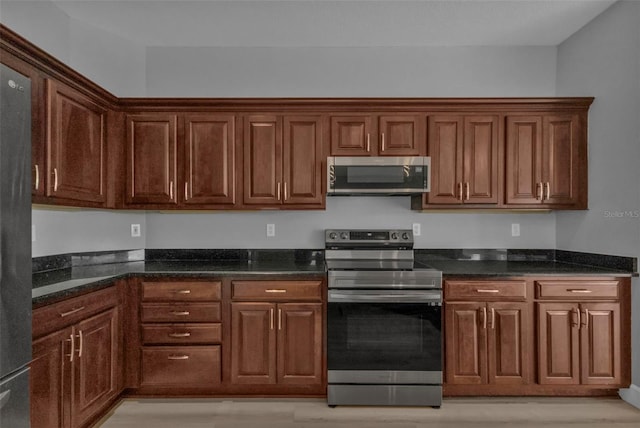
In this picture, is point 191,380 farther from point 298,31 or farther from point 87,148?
point 298,31

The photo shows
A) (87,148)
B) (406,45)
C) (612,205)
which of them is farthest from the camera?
(406,45)

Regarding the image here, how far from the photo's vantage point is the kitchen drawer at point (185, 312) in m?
2.79

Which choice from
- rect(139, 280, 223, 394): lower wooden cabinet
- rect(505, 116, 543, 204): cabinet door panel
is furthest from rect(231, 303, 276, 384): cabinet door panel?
rect(505, 116, 543, 204): cabinet door panel

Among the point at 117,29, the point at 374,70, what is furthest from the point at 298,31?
the point at 117,29

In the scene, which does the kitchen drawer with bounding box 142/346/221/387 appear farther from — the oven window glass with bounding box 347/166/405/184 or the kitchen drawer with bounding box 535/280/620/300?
the kitchen drawer with bounding box 535/280/620/300

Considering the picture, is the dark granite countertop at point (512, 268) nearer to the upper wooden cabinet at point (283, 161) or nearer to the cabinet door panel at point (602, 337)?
the cabinet door panel at point (602, 337)

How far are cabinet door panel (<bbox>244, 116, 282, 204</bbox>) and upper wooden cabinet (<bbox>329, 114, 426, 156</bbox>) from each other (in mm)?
449

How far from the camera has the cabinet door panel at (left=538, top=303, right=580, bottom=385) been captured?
2752mm

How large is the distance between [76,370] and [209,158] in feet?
5.51

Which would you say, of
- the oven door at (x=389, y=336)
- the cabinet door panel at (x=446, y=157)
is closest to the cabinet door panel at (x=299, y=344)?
the oven door at (x=389, y=336)

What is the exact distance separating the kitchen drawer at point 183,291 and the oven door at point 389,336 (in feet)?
2.80

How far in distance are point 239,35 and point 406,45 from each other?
1458mm

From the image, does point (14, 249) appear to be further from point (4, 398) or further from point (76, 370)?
point (76, 370)

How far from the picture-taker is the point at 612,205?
2887 mm
